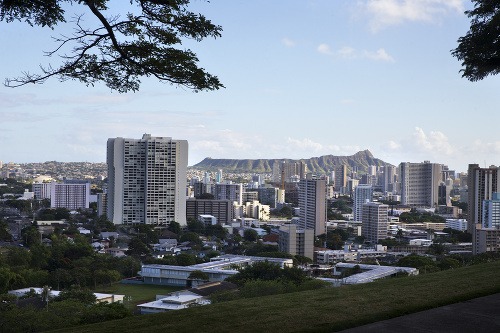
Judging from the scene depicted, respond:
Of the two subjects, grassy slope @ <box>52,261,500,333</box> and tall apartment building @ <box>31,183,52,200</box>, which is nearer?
grassy slope @ <box>52,261,500,333</box>

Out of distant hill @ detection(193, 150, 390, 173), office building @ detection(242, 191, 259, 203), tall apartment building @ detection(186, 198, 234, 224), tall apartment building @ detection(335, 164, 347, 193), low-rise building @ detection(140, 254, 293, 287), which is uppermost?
distant hill @ detection(193, 150, 390, 173)

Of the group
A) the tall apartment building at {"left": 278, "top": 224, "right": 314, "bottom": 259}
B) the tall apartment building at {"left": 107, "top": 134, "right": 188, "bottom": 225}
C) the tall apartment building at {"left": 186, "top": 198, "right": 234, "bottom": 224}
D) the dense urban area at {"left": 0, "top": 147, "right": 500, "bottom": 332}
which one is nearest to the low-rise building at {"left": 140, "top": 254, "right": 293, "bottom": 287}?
the dense urban area at {"left": 0, "top": 147, "right": 500, "bottom": 332}

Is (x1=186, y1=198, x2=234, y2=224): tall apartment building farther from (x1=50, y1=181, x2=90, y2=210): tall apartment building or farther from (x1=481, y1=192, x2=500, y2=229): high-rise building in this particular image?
(x1=481, y1=192, x2=500, y2=229): high-rise building

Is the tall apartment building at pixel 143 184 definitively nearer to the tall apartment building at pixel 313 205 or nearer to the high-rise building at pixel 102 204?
the high-rise building at pixel 102 204

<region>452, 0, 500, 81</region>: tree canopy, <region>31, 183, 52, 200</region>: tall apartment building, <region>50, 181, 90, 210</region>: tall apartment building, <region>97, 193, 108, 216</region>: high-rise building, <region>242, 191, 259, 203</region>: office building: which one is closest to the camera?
<region>452, 0, 500, 81</region>: tree canopy

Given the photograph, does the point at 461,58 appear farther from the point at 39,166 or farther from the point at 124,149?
the point at 39,166

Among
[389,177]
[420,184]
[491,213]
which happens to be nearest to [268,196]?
[420,184]

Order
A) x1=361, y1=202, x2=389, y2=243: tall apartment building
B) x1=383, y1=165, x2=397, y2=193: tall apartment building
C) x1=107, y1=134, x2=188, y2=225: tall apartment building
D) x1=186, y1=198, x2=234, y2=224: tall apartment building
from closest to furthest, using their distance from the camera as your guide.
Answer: x1=361, y1=202, x2=389, y2=243: tall apartment building < x1=107, y1=134, x2=188, y2=225: tall apartment building < x1=186, y1=198, x2=234, y2=224: tall apartment building < x1=383, y1=165, x2=397, y2=193: tall apartment building
